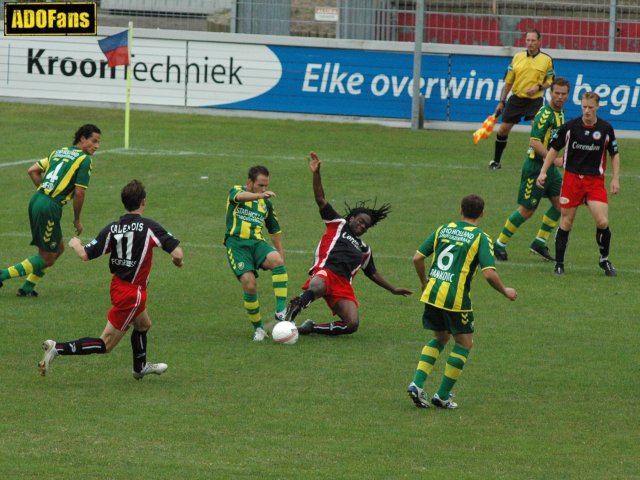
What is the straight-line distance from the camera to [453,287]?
9.70m

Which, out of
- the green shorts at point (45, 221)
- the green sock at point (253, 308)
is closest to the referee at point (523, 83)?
the green shorts at point (45, 221)

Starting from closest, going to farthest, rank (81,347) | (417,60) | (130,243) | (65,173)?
(130,243)
(81,347)
(65,173)
(417,60)

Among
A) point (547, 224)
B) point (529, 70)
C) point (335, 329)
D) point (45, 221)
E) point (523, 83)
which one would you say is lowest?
point (335, 329)

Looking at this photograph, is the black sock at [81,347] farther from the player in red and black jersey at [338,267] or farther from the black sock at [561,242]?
the black sock at [561,242]

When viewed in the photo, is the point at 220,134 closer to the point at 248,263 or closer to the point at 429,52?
the point at 429,52

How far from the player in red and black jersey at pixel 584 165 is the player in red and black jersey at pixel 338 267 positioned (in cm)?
324

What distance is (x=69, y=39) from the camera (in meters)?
29.0

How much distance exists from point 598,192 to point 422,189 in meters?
6.27

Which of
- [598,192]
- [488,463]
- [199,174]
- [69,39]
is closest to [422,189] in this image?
[199,174]

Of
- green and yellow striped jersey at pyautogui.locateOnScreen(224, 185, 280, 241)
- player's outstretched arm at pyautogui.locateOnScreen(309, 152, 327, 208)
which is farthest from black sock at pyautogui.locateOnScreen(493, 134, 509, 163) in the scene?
green and yellow striped jersey at pyautogui.locateOnScreen(224, 185, 280, 241)

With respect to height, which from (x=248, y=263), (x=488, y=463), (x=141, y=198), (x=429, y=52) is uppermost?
(x=429, y=52)

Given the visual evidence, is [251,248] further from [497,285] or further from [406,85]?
[406,85]

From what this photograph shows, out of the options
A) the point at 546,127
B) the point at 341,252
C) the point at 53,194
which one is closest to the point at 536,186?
the point at 546,127

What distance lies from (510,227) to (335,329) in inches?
197
